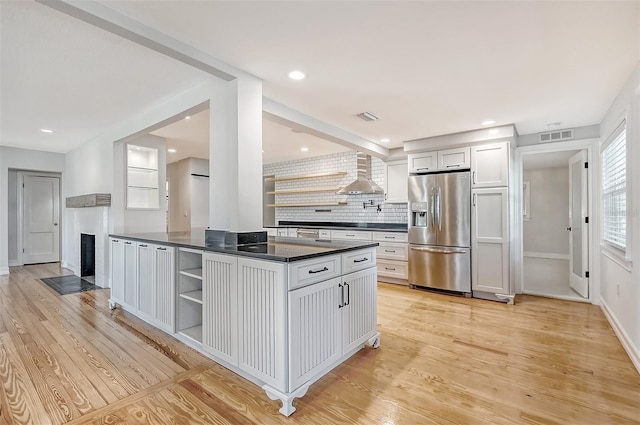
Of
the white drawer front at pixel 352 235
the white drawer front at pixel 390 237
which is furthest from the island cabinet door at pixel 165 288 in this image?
the white drawer front at pixel 390 237

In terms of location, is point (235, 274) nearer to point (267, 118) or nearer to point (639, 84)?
point (267, 118)

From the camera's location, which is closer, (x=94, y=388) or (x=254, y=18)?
(x=254, y=18)

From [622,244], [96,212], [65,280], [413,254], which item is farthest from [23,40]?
[622,244]

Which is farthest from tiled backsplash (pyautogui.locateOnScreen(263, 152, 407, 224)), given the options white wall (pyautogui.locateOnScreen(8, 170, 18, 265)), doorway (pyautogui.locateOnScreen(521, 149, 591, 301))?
white wall (pyautogui.locateOnScreen(8, 170, 18, 265))

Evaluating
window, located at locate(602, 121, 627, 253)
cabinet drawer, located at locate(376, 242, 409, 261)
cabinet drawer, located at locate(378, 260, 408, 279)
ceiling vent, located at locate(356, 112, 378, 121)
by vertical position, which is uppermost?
ceiling vent, located at locate(356, 112, 378, 121)

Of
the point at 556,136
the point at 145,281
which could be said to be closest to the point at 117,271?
the point at 145,281

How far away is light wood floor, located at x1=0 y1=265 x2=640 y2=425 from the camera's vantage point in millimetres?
1792

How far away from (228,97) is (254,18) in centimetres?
86

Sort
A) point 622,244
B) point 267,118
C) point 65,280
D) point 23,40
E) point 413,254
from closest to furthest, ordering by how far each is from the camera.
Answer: point 23,40 < point 622,244 < point 267,118 < point 413,254 < point 65,280

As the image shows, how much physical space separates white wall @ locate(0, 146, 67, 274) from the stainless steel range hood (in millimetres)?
6085

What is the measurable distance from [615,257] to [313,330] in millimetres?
3236

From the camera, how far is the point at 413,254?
4.83m

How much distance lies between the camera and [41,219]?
23.2ft

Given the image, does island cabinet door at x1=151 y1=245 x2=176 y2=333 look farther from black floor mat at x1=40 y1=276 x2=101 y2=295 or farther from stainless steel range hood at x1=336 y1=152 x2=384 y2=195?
stainless steel range hood at x1=336 y1=152 x2=384 y2=195
